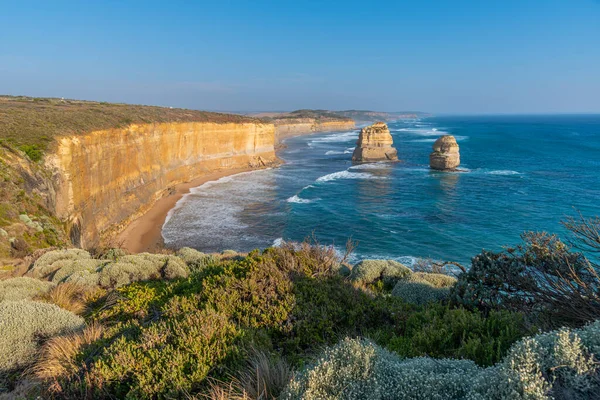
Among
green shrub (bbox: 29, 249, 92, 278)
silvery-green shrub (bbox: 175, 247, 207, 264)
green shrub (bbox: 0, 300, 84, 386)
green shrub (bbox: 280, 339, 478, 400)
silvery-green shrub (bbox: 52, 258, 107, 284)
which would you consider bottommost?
silvery-green shrub (bbox: 175, 247, 207, 264)

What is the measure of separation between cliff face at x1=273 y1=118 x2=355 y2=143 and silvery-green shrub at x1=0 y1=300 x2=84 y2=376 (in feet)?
349

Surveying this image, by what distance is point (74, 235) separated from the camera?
2086cm

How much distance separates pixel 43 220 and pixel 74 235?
4.59 meters

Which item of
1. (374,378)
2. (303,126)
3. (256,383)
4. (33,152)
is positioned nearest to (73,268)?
(256,383)

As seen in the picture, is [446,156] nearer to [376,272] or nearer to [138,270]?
[376,272]

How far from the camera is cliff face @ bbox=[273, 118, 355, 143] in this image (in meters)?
125

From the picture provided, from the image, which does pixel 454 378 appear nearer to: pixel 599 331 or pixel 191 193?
pixel 599 331

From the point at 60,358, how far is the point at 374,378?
14.9 ft

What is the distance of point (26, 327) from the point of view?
6.29 meters

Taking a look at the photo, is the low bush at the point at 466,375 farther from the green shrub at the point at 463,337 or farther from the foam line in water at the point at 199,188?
the foam line in water at the point at 199,188

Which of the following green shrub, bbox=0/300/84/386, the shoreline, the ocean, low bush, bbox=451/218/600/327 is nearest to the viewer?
low bush, bbox=451/218/600/327

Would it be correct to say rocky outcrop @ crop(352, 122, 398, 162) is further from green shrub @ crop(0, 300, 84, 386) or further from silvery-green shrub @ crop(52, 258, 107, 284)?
green shrub @ crop(0, 300, 84, 386)

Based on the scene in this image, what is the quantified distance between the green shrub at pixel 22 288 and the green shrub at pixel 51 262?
1.75m

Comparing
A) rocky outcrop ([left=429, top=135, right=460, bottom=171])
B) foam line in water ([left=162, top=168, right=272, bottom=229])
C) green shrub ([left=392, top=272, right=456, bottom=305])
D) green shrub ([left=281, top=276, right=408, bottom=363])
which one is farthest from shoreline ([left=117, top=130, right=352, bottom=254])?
rocky outcrop ([left=429, top=135, right=460, bottom=171])
